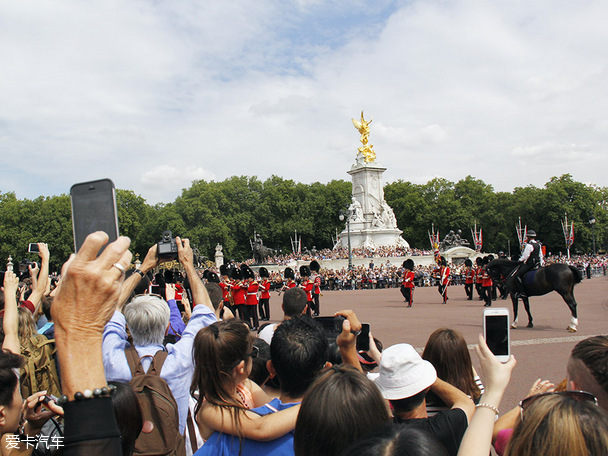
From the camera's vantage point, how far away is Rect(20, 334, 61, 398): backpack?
3.51m

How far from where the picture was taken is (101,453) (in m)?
1.25

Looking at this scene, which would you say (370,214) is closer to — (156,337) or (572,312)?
(572,312)

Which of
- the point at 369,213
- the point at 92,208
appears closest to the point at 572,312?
the point at 92,208

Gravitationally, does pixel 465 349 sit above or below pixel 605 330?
above

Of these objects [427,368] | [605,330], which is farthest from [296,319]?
[605,330]

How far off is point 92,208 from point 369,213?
1791 inches

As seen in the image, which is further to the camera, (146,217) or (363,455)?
(146,217)

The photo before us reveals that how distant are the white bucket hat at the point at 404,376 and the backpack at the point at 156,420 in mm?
1052

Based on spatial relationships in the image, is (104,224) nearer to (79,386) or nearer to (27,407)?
(27,407)

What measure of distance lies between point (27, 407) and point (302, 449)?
131 cm

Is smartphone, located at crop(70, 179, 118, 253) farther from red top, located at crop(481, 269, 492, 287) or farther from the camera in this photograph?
red top, located at crop(481, 269, 492, 287)

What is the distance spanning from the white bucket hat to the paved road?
3890 millimetres

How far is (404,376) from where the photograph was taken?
2.43 metres

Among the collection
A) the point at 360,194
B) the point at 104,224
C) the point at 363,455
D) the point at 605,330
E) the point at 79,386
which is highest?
the point at 360,194
